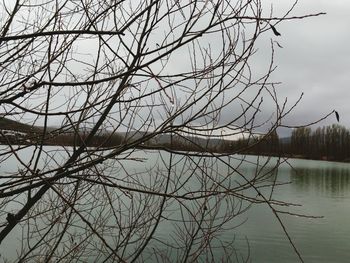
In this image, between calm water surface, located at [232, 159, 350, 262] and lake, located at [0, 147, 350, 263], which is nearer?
lake, located at [0, 147, 350, 263]

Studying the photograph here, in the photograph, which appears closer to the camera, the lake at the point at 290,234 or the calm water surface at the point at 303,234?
the lake at the point at 290,234

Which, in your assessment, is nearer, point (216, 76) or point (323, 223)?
point (216, 76)

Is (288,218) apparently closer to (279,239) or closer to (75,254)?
(279,239)

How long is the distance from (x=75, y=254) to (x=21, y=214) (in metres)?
1.75

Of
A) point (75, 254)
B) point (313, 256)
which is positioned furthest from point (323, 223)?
point (75, 254)

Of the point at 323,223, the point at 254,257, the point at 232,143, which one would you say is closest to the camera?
the point at 232,143

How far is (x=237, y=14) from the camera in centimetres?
194

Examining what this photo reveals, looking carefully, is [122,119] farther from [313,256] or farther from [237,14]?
[313,256]

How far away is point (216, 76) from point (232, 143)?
1.42 ft

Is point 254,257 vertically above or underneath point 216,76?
underneath

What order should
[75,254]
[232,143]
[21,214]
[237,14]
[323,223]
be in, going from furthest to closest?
[323,223], [75,254], [232,143], [21,214], [237,14]

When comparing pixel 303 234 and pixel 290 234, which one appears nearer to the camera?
pixel 290 234

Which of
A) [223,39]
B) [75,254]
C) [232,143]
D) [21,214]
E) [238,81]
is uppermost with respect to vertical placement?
[223,39]

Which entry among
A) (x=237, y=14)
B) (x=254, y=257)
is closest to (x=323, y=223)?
(x=254, y=257)
